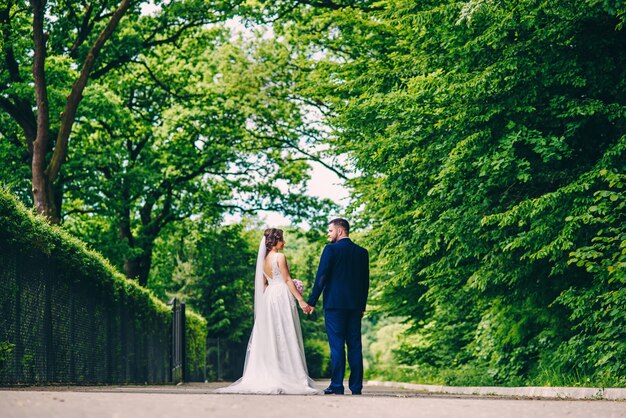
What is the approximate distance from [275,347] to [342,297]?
75.7 inches

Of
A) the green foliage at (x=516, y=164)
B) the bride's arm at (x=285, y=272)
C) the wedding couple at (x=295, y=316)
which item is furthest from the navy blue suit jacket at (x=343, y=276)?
the green foliage at (x=516, y=164)

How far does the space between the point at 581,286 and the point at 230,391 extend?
20.5ft

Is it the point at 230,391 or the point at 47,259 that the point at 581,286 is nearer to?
the point at 230,391

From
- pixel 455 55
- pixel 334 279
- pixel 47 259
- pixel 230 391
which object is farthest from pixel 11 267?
pixel 455 55

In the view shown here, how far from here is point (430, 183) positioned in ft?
58.9

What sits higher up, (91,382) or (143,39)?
(143,39)

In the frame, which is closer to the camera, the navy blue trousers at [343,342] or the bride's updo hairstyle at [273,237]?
the navy blue trousers at [343,342]

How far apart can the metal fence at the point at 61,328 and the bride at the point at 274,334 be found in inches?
105

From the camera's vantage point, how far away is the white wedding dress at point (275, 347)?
13.2 m

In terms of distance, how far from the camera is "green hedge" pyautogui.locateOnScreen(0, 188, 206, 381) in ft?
40.7

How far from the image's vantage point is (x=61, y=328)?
15.3 meters

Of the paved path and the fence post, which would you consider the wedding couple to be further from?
the fence post

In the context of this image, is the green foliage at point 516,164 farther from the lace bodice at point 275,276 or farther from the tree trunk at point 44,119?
the tree trunk at point 44,119

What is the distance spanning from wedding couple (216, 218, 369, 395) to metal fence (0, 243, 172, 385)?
2.66m
